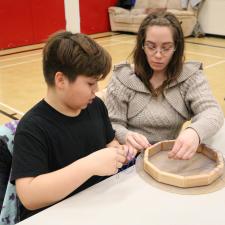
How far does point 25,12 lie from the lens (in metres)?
5.79

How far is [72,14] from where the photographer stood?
20.9 feet

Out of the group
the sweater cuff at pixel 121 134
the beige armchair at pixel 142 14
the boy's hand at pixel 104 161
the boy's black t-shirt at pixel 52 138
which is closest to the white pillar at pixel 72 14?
the beige armchair at pixel 142 14

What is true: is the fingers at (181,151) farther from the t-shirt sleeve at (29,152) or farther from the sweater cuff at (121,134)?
the t-shirt sleeve at (29,152)

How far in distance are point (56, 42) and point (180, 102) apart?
2.10ft

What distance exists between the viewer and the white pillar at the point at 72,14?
Result: 6305 mm

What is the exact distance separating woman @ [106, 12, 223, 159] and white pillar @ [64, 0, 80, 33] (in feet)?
16.6

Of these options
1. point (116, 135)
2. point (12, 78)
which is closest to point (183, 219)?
point (116, 135)

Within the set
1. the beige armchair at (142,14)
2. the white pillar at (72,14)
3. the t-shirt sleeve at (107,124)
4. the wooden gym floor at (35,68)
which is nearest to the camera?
the t-shirt sleeve at (107,124)

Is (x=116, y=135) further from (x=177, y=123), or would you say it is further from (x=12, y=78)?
(x=12, y=78)

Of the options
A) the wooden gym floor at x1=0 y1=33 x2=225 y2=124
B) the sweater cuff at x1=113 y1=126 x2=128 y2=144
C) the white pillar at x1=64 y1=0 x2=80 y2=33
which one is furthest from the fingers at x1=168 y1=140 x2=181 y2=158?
the white pillar at x1=64 y1=0 x2=80 y2=33

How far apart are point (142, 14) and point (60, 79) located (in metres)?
5.83

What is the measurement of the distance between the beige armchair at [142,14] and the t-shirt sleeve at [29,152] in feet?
18.6

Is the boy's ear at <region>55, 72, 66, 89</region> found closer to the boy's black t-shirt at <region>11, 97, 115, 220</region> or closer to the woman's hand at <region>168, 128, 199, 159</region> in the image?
the boy's black t-shirt at <region>11, 97, 115, 220</region>

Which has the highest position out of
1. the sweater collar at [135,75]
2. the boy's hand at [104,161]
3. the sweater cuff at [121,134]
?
the sweater collar at [135,75]
